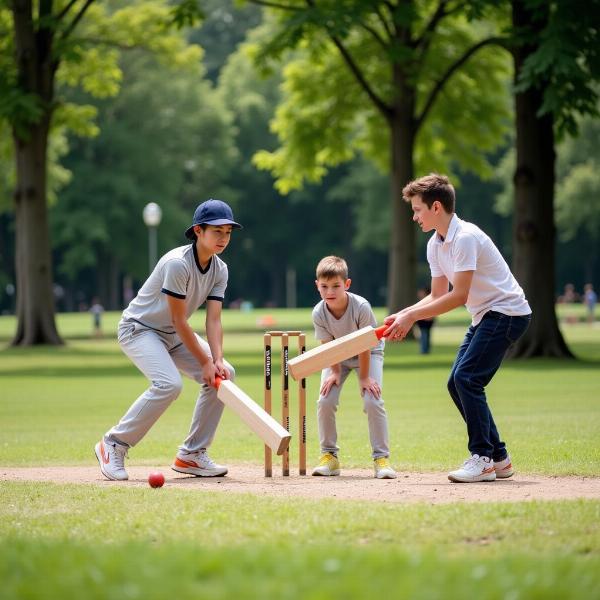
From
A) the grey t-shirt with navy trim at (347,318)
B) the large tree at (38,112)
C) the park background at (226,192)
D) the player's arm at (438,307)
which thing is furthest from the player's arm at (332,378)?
the park background at (226,192)

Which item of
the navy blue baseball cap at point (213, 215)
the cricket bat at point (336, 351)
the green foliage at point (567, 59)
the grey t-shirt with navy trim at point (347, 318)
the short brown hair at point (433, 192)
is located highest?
the green foliage at point (567, 59)

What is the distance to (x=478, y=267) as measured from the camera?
9.16m

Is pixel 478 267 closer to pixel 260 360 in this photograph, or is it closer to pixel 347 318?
pixel 347 318

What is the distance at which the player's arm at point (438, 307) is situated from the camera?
9.02 m

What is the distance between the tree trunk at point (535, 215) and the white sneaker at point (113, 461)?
58.9 feet

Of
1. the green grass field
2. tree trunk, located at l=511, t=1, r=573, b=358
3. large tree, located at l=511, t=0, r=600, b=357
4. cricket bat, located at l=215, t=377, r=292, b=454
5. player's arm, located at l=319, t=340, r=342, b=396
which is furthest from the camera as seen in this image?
tree trunk, located at l=511, t=1, r=573, b=358

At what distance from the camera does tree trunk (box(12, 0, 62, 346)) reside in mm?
31953

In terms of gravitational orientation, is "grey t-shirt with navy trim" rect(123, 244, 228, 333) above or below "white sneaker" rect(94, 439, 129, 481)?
above

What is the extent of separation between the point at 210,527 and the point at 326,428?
3.28 metres

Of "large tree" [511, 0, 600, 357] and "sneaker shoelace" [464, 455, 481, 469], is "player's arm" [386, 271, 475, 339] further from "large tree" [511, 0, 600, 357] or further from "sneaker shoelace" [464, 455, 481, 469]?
"large tree" [511, 0, 600, 357]

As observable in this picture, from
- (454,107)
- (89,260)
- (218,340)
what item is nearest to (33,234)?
(454,107)

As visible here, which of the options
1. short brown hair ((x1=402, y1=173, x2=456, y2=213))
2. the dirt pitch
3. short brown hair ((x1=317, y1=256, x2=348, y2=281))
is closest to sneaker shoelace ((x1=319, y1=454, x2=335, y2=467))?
the dirt pitch

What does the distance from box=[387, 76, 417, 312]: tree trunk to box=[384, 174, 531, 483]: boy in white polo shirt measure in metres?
23.3

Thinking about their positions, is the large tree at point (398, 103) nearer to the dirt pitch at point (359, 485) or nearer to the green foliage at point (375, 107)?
the green foliage at point (375, 107)
